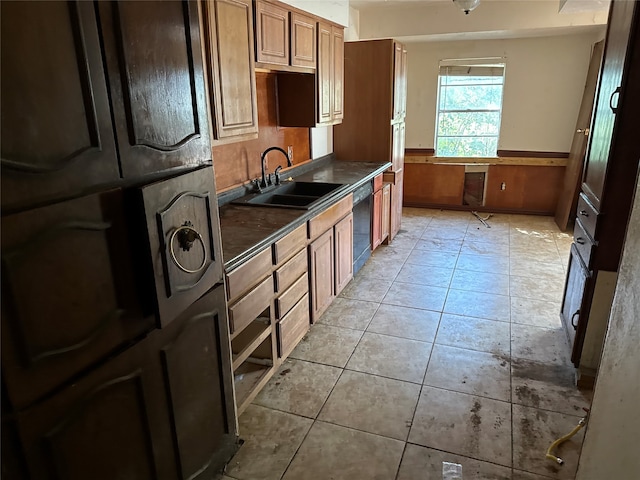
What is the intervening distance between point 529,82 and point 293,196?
4.04 m

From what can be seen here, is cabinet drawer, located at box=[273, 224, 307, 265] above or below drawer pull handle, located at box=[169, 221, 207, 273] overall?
below

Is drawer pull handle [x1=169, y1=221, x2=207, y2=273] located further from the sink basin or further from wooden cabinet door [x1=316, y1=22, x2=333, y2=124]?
wooden cabinet door [x1=316, y1=22, x2=333, y2=124]

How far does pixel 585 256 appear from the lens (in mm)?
2520

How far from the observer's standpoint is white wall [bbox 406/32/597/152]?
5.40 meters

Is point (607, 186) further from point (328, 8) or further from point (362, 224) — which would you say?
point (328, 8)

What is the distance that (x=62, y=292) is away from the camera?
107cm

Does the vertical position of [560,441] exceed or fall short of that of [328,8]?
it falls short

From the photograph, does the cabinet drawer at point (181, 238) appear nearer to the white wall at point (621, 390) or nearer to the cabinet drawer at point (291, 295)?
the cabinet drawer at point (291, 295)

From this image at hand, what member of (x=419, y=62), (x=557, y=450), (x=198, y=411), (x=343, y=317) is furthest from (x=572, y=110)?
(x=198, y=411)

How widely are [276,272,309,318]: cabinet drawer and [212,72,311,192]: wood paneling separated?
78cm

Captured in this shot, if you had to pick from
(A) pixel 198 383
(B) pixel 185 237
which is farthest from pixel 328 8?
(A) pixel 198 383

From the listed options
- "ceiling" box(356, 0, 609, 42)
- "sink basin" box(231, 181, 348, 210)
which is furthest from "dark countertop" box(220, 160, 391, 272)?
"ceiling" box(356, 0, 609, 42)

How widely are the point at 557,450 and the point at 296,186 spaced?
2.40 m

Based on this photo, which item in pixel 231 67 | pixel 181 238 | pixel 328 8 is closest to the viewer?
pixel 181 238
